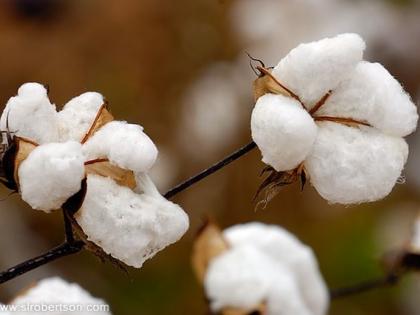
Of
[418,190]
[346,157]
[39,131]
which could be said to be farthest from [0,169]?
[418,190]

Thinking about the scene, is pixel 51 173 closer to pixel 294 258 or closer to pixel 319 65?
pixel 319 65

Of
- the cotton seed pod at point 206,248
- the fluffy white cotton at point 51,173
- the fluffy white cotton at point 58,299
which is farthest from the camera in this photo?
the cotton seed pod at point 206,248

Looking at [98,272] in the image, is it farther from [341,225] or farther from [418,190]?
[418,190]

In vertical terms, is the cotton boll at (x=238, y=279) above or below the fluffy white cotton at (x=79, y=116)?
below

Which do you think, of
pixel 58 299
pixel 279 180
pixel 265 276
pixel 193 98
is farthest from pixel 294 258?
pixel 193 98

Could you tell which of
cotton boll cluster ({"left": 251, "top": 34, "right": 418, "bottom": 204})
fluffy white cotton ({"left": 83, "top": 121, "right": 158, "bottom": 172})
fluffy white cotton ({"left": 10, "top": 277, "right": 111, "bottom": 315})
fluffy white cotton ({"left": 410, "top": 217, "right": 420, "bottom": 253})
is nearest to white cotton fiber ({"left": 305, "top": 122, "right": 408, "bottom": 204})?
cotton boll cluster ({"left": 251, "top": 34, "right": 418, "bottom": 204})

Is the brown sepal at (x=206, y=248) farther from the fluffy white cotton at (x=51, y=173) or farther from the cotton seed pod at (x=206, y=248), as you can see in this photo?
the fluffy white cotton at (x=51, y=173)

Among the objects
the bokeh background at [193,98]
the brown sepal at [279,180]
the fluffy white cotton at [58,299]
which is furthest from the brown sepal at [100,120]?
the bokeh background at [193,98]

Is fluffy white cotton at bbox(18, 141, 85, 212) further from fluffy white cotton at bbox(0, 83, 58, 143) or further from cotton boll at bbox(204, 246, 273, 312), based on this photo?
cotton boll at bbox(204, 246, 273, 312)
